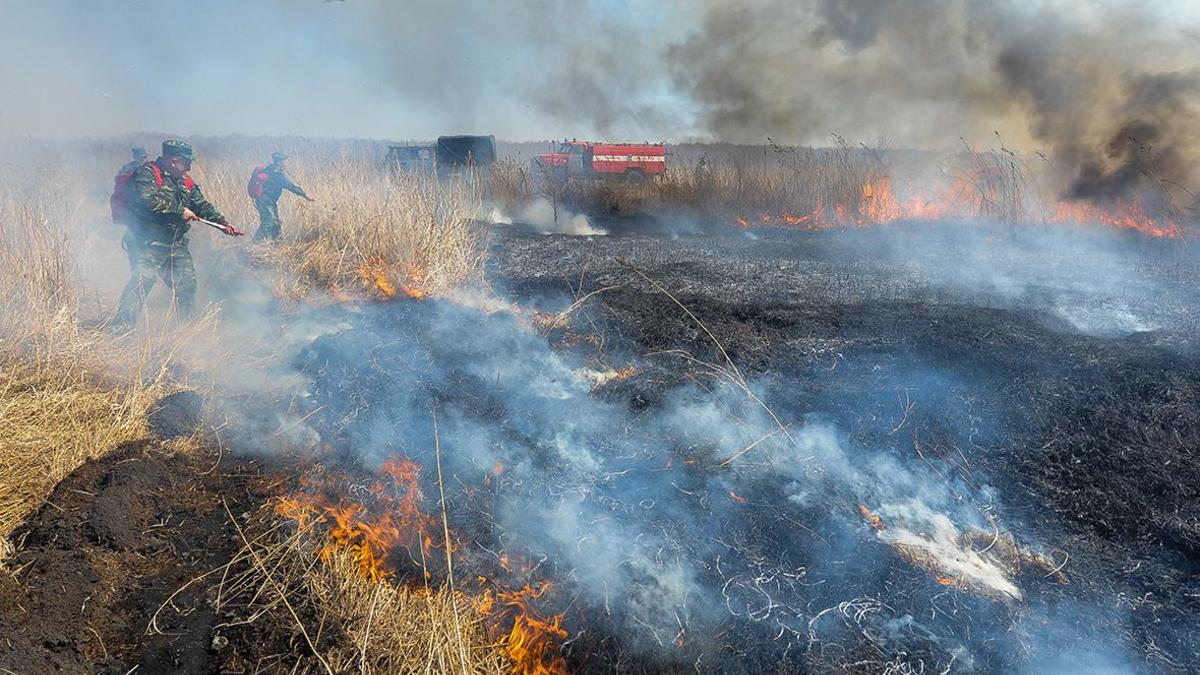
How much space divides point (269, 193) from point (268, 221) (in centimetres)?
47

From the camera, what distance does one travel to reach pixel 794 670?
8.30 feet

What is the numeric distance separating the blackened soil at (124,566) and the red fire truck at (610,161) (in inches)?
670

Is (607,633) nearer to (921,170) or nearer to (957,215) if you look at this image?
(957,215)

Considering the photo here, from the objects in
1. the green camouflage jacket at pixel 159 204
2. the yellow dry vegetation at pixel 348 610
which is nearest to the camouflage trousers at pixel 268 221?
the green camouflage jacket at pixel 159 204

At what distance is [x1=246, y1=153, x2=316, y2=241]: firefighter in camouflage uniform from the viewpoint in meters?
9.82

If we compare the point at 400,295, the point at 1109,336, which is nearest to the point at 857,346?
the point at 1109,336

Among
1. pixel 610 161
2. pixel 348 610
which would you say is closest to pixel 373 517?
pixel 348 610

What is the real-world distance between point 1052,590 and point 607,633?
2.24 metres

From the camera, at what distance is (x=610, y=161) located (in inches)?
792

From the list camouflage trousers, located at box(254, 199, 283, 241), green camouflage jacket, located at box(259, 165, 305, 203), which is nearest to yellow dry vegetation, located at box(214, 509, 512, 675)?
camouflage trousers, located at box(254, 199, 283, 241)

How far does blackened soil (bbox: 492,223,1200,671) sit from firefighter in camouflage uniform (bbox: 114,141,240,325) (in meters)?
3.73

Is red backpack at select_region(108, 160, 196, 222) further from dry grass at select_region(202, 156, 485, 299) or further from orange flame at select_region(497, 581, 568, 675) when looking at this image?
orange flame at select_region(497, 581, 568, 675)

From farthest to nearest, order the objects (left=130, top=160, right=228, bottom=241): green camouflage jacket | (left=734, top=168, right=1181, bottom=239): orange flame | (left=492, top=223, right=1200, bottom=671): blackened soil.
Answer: (left=734, top=168, right=1181, bottom=239): orange flame
(left=130, top=160, right=228, bottom=241): green camouflage jacket
(left=492, top=223, right=1200, bottom=671): blackened soil

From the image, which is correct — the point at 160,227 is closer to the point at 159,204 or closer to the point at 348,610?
the point at 159,204
